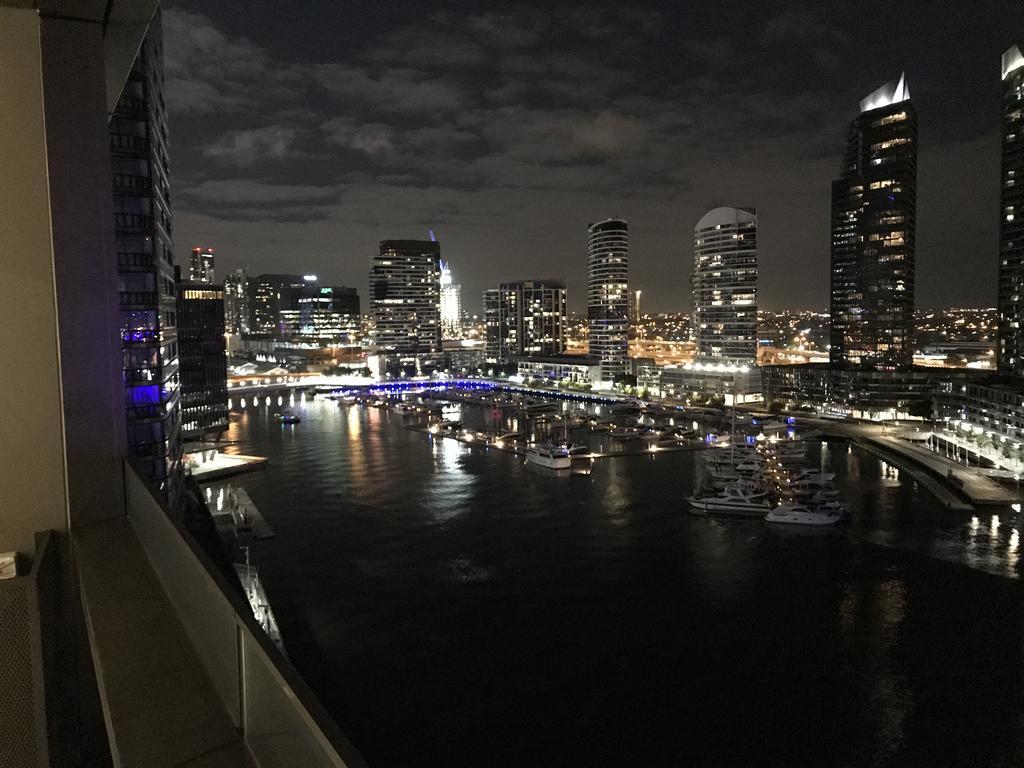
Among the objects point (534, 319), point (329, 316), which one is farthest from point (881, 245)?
point (329, 316)

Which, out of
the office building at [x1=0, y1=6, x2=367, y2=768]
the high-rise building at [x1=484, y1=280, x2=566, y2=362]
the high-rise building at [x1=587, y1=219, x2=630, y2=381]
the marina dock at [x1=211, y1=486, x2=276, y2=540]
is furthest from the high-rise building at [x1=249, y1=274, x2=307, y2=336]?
the office building at [x1=0, y1=6, x2=367, y2=768]

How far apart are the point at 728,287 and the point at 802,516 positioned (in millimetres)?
21031

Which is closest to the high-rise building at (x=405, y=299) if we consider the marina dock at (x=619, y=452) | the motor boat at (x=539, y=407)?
the motor boat at (x=539, y=407)

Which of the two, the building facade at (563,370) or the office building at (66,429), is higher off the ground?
the office building at (66,429)

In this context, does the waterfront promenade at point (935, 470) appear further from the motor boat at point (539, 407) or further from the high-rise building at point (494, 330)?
the high-rise building at point (494, 330)

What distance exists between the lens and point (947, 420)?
52.4ft

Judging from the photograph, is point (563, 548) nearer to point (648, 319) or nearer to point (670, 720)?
point (670, 720)

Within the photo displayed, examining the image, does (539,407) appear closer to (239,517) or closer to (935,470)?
(935,470)

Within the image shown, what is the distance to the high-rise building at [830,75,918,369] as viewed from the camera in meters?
29.9

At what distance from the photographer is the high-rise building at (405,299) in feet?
148

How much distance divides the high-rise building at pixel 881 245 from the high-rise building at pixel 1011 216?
7.46 m

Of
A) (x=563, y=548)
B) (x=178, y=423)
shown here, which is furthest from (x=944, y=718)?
(x=178, y=423)

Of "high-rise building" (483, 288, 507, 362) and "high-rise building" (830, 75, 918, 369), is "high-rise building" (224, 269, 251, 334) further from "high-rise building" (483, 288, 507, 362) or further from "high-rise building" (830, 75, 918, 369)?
"high-rise building" (830, 75, 918, 369)

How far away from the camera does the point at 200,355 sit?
15828 mm
